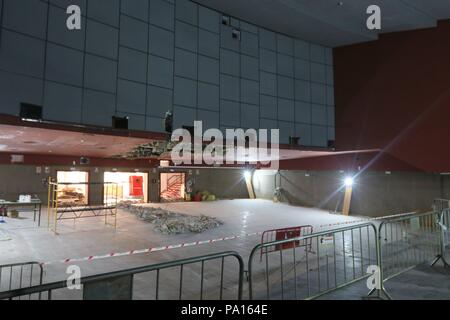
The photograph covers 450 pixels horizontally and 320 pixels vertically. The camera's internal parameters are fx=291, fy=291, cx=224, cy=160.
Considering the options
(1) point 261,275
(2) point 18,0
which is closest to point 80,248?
(1) point 261,275

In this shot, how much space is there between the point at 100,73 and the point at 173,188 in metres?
13.2

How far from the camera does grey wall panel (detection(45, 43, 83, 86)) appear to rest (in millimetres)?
8891

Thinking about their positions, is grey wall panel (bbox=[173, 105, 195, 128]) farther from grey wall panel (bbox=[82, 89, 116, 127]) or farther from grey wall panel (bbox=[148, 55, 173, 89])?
grey wall panel (bbox=[82, 89, 116, 127])

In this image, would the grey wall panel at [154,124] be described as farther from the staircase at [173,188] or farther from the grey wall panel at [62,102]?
the staircase at [173,188]

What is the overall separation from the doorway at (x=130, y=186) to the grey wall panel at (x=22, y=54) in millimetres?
11993

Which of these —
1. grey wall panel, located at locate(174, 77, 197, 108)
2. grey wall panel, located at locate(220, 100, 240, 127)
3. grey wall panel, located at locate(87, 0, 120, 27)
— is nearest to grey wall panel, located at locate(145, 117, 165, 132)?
grey wall panel, located at locate(174, 77, 197, 108)

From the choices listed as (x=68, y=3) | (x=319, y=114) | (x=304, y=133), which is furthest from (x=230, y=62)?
(x=68, y=3)

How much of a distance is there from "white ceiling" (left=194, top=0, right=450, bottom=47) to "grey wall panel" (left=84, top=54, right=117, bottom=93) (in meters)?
5.06

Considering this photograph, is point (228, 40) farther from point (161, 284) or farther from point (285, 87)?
point (161, 284)

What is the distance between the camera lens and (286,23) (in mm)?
13578

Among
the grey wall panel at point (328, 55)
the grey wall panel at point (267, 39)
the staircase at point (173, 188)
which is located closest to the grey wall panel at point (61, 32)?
the grey wall panel at point (267, 39)

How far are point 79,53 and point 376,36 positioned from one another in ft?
41.1

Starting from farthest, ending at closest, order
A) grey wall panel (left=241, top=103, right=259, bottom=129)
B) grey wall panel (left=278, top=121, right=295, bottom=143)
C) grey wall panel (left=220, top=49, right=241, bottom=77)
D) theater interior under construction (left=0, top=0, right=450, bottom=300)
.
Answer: grey wall panel (left=278, top=121, right=295, bottom=143) < grey wall panel (left=241, top=103, right=259, bottom=129) < grey wall panel (left=220, top=49, right=241, bottom=77) < theater interior under construction (left=0, top=0, right=450, bottom=300)

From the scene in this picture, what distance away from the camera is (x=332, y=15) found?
1269cm
